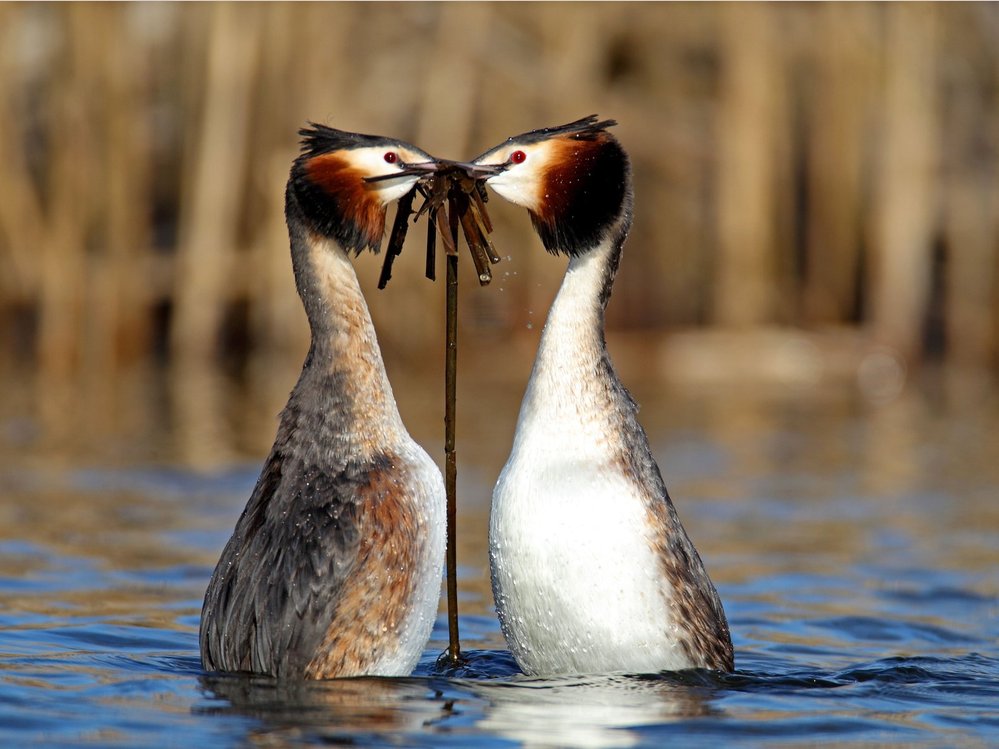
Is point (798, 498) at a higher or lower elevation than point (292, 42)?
lower

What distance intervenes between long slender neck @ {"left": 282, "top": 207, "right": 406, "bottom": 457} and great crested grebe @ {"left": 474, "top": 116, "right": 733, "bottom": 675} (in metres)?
0.57

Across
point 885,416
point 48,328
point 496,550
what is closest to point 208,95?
point 48,328

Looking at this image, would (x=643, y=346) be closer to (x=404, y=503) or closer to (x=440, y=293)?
(x=440, y=293)

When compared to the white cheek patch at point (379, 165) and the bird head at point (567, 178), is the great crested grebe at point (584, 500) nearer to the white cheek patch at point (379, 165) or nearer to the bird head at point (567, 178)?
the bird head at point (567, 178)

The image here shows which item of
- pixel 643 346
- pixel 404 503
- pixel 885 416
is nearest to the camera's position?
pixel 404 503

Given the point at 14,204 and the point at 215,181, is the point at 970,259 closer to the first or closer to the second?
the point at 215,181

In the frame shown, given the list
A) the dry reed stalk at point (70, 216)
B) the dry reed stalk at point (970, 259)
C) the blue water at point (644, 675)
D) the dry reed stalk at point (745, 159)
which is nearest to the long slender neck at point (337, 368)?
→ the blue water at point (644, 675)

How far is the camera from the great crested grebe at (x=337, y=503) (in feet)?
19.5

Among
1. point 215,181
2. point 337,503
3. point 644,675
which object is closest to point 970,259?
point 215,181

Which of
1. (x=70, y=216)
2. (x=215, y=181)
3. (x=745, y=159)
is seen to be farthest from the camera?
(x=745, y=159)

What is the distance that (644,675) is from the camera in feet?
20.4

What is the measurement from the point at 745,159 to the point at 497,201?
3.13 m

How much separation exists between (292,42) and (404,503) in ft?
43.6

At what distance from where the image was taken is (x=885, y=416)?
57.0 feet
